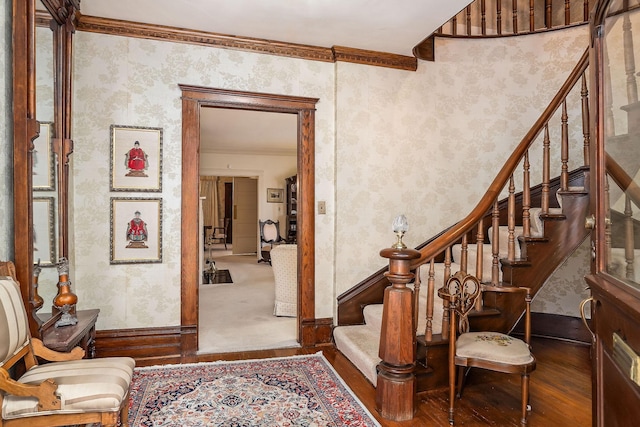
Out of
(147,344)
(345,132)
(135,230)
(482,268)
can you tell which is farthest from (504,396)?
(135,230)

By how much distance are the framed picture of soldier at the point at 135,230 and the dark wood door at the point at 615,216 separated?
292 cm

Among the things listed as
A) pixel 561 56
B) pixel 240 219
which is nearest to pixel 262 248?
pixel 240 219

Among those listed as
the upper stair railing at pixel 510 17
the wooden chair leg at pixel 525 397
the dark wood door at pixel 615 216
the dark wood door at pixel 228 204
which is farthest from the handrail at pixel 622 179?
the dark wood door at pixel 228 204

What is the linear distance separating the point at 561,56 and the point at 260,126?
436 centimetres

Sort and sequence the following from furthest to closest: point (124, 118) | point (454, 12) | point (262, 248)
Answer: point (262, 248)
point (124, 118)
point (454, 12)

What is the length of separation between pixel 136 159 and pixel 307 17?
1.77 metres

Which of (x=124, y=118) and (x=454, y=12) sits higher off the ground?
(x=454, y=12)

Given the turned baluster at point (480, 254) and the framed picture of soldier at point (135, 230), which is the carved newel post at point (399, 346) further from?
the framed picture of soldier at point (135, 230)

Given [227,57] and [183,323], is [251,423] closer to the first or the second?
[183,323]

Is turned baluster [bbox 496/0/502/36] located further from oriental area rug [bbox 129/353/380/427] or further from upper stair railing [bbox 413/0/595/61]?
oriental area rug [bbox 129/353/380/427]

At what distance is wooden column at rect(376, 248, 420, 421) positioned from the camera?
2209mm

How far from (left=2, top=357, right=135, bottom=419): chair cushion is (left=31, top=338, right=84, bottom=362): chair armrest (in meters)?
0.10

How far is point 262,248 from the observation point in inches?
359

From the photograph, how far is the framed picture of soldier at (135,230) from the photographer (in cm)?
307
